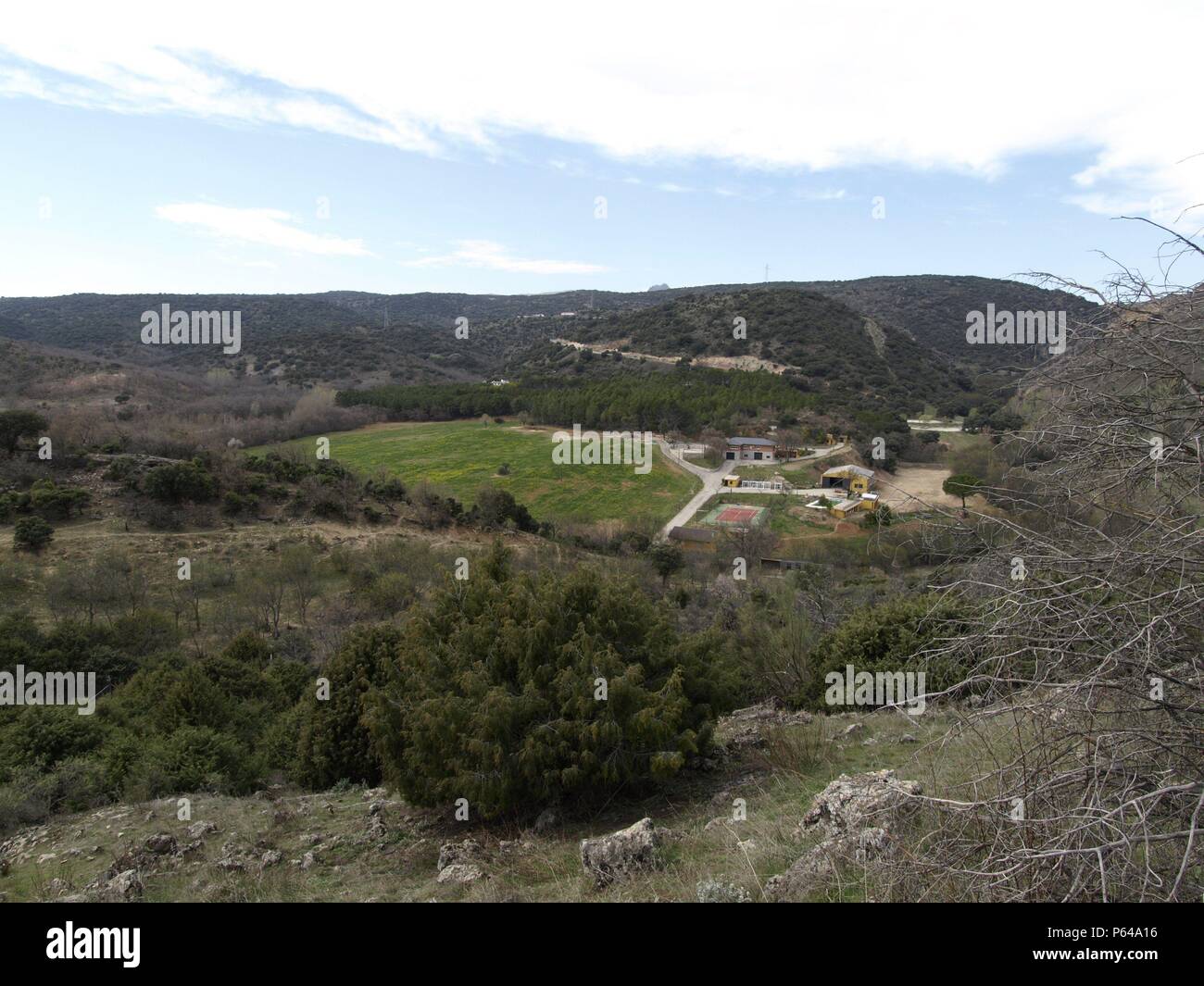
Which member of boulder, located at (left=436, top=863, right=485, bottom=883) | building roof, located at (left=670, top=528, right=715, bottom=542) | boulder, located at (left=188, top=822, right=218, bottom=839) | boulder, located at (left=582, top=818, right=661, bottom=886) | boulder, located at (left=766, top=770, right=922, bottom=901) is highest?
boulder, located at (left=766, top=770, right=922, bottom=901)

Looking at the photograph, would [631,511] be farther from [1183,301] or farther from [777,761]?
[1183,301]

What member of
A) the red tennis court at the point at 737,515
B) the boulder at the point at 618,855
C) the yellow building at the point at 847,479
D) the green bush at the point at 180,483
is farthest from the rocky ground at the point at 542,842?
the yellow building at the point at 847,479

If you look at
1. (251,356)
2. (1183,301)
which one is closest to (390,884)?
(1183,301)

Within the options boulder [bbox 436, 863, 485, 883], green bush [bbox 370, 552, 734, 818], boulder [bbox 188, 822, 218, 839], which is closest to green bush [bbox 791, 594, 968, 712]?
green bush [bbox 370, 552, 734, 818]

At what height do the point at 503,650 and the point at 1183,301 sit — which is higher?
the point at 1183,301

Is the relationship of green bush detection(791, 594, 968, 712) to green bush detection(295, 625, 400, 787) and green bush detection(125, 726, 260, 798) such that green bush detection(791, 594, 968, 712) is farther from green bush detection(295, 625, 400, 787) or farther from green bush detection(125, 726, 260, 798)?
green bush detection(125, 726, 260, 798)

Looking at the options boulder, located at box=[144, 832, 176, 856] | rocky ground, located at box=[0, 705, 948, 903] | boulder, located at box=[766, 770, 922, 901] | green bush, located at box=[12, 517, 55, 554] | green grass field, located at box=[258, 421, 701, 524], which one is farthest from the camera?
green grass field, located at box=[258, 421, 701, 524]
